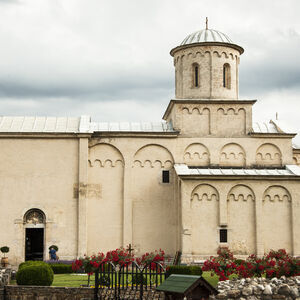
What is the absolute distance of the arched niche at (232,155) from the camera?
30531 millimetres

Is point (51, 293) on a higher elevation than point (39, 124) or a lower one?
lower

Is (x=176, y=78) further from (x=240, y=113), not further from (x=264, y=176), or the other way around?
(x=264, y=176)

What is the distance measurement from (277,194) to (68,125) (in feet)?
38.9

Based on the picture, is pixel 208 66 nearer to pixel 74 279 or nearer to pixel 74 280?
pixel 74 279

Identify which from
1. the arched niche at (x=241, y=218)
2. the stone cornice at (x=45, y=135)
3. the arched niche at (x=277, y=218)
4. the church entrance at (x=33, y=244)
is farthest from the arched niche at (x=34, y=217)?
the arched niche at (x=277, y=218)

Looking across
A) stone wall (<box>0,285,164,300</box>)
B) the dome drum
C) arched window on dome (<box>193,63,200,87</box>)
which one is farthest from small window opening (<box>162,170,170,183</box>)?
stone wall (<box>0,285,164,300</box>)

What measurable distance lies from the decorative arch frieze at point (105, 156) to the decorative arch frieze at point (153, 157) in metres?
0.94

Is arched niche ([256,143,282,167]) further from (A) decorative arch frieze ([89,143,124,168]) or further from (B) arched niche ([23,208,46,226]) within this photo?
(B) arched niche ([23,208,46,226])

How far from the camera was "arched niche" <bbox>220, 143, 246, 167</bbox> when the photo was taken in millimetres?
30531

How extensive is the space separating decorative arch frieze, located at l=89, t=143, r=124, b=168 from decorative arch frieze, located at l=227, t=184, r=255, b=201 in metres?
6.06

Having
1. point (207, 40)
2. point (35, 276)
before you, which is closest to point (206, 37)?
point (207, 40)

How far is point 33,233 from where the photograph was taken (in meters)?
33.0

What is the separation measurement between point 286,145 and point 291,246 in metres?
5.71

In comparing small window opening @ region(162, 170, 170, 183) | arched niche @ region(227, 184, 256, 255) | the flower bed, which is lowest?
the flower bed
